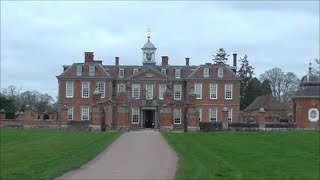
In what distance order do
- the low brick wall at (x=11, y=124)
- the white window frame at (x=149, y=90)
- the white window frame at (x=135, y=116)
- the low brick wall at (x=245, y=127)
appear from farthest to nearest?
1. the white window frame at (x=149, y=90)
2. the white window frame at (x=135, y=116)
3. the low brick wall at (x=11, y=124)
4. the low brick wall at (x=245, y=127)

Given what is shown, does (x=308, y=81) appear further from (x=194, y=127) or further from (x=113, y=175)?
→ (x=113, y=175)

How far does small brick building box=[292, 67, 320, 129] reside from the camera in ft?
188

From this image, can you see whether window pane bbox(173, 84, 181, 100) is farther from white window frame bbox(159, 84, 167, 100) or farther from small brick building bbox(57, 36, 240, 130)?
white window frame bbox(159, 84, 167, 100)

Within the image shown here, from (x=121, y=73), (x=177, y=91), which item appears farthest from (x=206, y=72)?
(x=121, y=73)

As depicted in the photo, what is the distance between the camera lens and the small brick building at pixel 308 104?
57.4 metres

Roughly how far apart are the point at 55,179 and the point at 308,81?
47.8 m

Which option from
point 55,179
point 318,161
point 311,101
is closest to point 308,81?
point 311,101

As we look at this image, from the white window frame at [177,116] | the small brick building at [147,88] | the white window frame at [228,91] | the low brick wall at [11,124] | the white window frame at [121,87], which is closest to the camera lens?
the low brick wall at [11,124]

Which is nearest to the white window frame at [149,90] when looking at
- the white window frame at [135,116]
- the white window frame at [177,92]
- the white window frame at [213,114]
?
the white window frame at [135,116]

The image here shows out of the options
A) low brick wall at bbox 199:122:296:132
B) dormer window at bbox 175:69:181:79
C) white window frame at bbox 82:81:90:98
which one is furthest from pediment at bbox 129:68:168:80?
low brick wall at bbox 199:122:296:132

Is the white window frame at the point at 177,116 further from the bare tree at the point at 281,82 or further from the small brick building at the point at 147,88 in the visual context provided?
the bare tree at the point at 281,82

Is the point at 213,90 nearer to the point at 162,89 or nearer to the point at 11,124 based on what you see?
the point at 162,89

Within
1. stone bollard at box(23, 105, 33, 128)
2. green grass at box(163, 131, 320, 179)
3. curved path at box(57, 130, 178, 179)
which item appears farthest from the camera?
stone bollard at box(23, 105, 33, 128)

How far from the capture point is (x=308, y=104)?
58.1 meters
